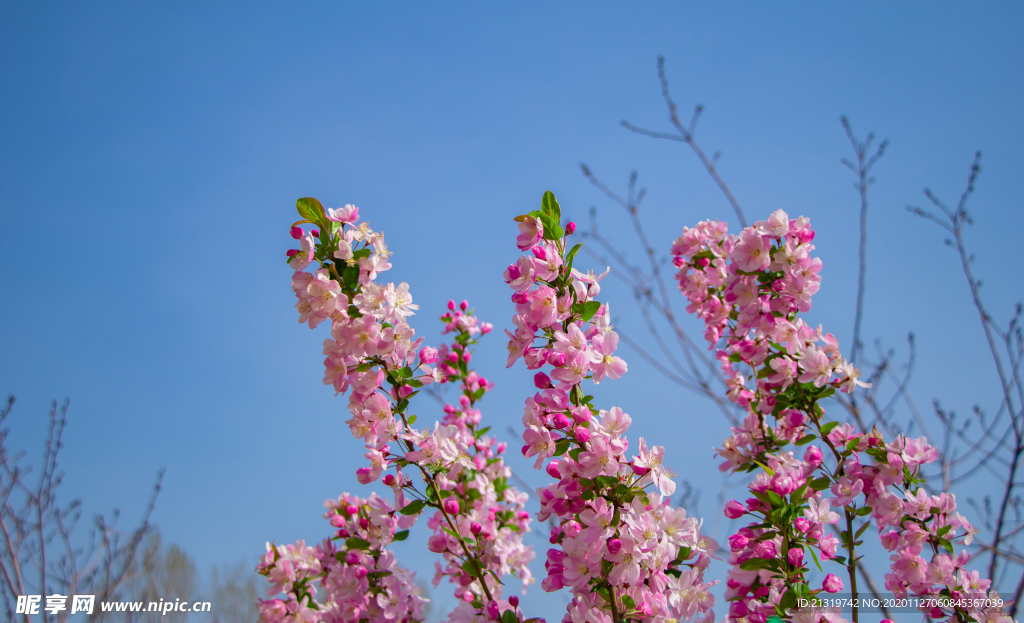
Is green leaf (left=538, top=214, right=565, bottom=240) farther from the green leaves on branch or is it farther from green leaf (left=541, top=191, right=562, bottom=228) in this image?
the green leaves on branch

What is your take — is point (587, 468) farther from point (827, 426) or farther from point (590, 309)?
point (827, 426)

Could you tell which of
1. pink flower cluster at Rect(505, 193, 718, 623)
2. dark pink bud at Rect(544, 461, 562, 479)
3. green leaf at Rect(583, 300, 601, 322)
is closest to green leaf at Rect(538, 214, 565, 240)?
pink flower cluster at Rect(505, 193, 718, 623)

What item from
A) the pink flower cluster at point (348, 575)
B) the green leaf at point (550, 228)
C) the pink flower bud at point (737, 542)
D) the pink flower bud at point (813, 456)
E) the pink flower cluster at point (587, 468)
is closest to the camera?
the pink flower cluster at point (587, 468)

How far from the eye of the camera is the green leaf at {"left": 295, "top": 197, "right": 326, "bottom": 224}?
168 cm

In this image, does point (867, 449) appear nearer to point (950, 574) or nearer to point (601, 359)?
point (950, 574)

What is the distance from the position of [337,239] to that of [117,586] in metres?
3.88

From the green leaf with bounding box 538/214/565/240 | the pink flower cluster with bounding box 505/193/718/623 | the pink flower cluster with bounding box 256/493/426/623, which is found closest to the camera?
the pink flower cluster with bounding box 505/193/718/623

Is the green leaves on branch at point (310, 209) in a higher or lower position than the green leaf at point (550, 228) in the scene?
higher

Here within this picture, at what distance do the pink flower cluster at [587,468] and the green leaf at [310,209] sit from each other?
2.14 ft

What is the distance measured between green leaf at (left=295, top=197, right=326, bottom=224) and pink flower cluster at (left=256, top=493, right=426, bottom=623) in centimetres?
94

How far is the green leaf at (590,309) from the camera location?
139cm

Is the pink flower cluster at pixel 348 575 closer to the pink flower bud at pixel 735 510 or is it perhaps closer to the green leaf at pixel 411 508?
the green leaf at pixel 411 508

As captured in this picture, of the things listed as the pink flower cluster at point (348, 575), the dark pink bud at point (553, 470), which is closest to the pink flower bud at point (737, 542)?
the dark pink bud at point (553, 470)

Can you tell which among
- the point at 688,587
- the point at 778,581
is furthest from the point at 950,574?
the point at 688,587
